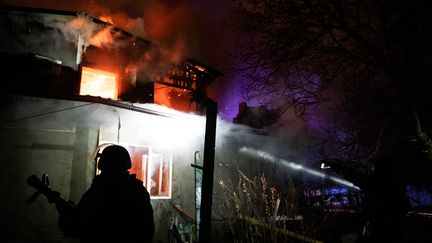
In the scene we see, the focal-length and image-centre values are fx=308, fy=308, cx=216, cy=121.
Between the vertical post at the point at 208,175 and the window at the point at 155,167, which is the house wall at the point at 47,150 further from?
the vertical post at the point at 208,175

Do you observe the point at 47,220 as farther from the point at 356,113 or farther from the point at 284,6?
the point at 356,113

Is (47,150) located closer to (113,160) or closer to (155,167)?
(155,167)

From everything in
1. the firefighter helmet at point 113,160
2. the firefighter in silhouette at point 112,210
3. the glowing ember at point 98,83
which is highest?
the glowing ember at point 98,83

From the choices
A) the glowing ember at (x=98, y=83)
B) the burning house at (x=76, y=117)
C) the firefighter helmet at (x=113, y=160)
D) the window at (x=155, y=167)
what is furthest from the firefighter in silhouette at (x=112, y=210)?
the glowing ember at (x=98, y=83)

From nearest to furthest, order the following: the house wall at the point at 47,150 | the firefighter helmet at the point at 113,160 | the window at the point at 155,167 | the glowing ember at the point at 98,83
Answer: the firefighter helmet at the point at 113,160, the house wall at the point at 47,150, the window at the point at 155,167, the glowing ember at the point at 98,83

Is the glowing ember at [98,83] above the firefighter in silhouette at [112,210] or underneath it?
above

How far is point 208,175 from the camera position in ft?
11.6

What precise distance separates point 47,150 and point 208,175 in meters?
6.90

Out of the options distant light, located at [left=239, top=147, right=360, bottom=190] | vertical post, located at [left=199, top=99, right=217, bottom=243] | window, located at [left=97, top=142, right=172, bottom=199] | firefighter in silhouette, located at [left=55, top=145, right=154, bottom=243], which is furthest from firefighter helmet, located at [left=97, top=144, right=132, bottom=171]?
distant light, located at [left=239, top=147, right=360, bottom=190]

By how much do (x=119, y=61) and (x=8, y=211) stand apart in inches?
281

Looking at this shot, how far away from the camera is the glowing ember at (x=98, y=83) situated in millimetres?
12086

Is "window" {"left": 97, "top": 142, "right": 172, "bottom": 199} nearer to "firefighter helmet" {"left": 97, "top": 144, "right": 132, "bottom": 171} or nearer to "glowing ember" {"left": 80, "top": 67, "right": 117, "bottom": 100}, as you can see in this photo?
"glowing ember" {"left": 80, "top": 67, "right": 117, "bottom": 100}

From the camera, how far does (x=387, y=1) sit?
7965mm

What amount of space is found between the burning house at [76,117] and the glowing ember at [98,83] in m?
0.04
